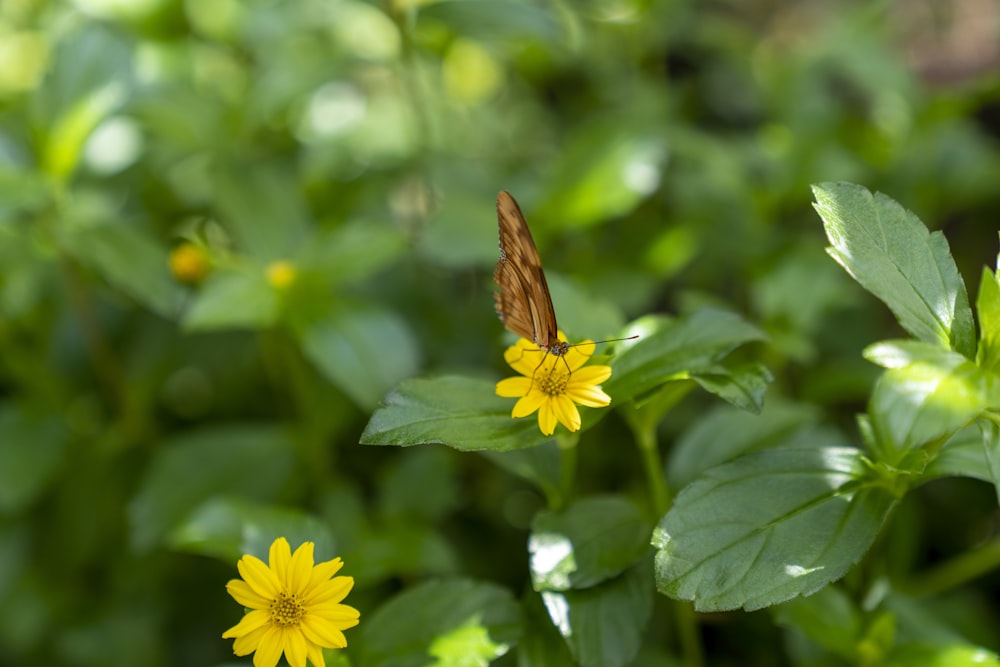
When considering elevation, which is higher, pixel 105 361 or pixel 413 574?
pixel 105 361

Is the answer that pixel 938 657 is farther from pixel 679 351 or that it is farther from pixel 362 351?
pixel 362 351

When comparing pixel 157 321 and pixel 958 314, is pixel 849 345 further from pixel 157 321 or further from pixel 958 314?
pixel 157 321

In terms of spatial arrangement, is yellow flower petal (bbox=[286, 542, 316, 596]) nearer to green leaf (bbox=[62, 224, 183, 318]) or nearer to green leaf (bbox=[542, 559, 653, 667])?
green leaf (bbox=[542, 559, 653, 667])

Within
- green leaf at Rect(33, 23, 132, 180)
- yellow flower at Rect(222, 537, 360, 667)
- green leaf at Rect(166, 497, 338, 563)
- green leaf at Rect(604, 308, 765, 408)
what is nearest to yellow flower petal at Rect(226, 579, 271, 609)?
yellow flower at Rect(222, 537, 360, 667)

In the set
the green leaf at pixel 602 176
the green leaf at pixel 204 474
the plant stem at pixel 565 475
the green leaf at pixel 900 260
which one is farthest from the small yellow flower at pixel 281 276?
the green leaf at pixel 900 260

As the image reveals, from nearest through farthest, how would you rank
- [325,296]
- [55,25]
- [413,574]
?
[413,574], [325,296], [55,25]

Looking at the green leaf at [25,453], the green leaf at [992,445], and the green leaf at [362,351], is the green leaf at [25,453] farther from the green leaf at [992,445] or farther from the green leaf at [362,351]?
the green leaf at [992,445]

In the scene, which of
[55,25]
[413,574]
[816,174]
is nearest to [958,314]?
[413,574]
